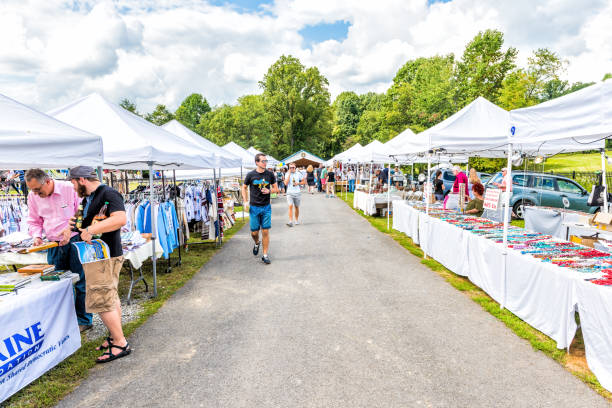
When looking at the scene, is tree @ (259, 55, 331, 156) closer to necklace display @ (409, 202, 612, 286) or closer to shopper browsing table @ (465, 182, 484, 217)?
shopper browsing table @ (465, 182, 484, 217)

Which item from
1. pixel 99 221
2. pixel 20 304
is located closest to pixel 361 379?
pixel 99 221

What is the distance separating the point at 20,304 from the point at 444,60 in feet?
156

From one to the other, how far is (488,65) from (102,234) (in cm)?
3605

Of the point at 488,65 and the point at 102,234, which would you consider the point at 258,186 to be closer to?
the point at 102,234

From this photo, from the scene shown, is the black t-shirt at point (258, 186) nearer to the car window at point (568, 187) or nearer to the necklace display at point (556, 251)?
the necklace display at point (556, 251)

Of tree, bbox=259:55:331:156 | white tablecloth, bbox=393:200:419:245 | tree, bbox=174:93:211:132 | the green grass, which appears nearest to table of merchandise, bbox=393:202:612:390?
white tablecloth, bbox=393:200:419:245

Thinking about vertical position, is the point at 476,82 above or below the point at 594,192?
above

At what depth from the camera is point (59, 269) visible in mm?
3791

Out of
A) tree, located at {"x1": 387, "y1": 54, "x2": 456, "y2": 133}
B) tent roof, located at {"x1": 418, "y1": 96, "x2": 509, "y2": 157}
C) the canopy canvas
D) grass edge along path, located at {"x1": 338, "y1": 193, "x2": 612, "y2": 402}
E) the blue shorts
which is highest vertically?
tree, located at {"x1": 387, "y1": 54, "x2": 456, "y2": 133}

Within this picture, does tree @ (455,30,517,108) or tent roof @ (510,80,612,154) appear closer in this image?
tent roof @ (510,80,612,154)

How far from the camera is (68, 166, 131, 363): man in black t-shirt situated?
3086 mm

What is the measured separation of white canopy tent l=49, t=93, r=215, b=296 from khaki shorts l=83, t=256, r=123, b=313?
1.72 metres

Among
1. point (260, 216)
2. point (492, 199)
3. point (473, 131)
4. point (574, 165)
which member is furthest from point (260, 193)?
point (574, 165)

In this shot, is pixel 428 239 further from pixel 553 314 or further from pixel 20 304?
pixel 20 304
